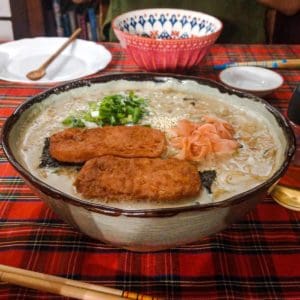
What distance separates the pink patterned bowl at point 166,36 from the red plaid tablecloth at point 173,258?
26.2 inches

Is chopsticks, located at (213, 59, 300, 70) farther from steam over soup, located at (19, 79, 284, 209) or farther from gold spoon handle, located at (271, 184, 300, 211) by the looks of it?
gold spoon handle, located at (271, 184, 300, 211)

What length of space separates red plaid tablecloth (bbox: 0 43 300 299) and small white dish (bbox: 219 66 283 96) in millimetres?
599

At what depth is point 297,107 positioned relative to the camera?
1.07 metres

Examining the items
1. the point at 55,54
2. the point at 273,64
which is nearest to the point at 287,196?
the point at 273,64

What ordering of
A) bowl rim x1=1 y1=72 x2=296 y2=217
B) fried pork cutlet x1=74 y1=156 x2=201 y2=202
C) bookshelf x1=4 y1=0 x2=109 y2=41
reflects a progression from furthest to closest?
1. bookshelf x1=4 y1=0 x2=109 y2=41
2. fried pork cutlet x1=74 y1=156 x2=201 y2=202
3. bowl rim x1=1 y1=72 x2=296 y2=217

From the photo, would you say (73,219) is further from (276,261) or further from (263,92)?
(263,92)

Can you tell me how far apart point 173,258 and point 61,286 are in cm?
23

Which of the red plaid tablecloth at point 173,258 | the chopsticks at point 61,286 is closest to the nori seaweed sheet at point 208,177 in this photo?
the red plaid tablecloth at point 173,258

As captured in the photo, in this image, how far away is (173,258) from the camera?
0.73 metres

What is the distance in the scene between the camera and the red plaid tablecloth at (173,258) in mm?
668

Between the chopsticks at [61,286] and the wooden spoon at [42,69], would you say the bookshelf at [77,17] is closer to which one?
the wooden spoon at [42,69]

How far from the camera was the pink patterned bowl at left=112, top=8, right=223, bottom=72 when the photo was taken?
4.34 feet

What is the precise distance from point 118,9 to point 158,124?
146 centimetres

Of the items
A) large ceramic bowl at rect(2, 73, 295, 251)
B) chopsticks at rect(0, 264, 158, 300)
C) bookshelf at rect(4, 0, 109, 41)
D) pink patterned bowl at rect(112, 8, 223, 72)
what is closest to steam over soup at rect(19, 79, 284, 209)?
large ceramic bowl at rect(2, 73, 295, 251)
